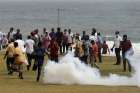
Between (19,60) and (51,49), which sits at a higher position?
(51,49)

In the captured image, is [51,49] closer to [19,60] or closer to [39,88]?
[19,60]

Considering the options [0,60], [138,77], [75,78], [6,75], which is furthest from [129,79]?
[0,60]

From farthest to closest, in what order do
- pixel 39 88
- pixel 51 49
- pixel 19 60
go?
pixel 51 49
pixel 19 60
pixel 39 88

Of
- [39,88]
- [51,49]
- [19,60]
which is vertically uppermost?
[51,49]

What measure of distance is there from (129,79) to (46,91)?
Result: 157 inches

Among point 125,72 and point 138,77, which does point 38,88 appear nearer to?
point 138,77

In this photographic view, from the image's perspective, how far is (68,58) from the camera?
2250 centimetres

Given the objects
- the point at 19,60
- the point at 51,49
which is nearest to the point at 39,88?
the point at 19,60

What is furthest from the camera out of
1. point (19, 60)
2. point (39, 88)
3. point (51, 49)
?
point (51, 49)

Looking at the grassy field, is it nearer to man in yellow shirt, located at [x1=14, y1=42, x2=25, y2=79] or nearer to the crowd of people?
man in yellow shirt, located at [x1=14, y1=42, x2=25, y2=79]

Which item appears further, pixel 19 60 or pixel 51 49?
pixel 51 49

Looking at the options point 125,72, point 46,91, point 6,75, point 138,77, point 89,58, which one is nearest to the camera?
point 46,91

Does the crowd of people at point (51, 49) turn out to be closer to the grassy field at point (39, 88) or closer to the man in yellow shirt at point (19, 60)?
the man in yellow shirt at point (19, 60)

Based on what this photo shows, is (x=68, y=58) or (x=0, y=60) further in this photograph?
(x=0, y=60)
